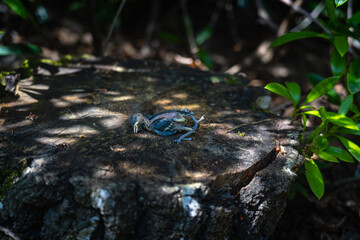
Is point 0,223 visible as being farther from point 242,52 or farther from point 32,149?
point 242,52

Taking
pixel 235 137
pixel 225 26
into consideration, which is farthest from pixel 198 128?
pixel 225 26

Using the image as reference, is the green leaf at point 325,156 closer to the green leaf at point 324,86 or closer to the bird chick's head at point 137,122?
the green leaf at point 324,86

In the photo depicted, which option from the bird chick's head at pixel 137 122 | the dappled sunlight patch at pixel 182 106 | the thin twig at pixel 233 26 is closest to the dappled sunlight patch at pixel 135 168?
the bird chick's head at pixel 137 122

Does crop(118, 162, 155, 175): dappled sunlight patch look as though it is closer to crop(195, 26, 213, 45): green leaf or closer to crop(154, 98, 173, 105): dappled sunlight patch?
crop(154, 98, 173, 105): dappled sunlight patch

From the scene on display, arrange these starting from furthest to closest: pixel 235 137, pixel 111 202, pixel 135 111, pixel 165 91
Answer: pixel 165 91, pixel 135 111, pixel 235 137, pixel 111 202

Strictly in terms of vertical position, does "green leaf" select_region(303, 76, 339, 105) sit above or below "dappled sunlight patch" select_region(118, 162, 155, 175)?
above


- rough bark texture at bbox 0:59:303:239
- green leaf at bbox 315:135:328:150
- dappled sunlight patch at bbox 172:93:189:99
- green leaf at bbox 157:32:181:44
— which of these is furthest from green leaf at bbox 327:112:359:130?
green leaf at bbox 157:32:181:44
